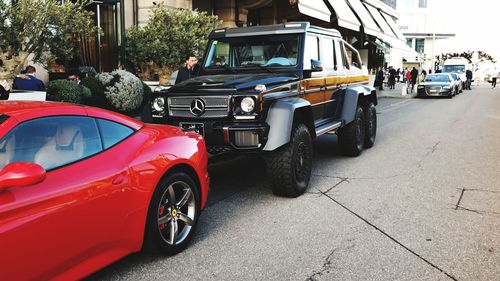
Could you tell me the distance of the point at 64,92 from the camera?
9656 mm

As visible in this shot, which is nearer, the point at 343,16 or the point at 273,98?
the point at 273,98

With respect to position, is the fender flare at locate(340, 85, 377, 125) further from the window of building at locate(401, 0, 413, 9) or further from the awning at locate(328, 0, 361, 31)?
the window of building at locate(401, 0, 413, 9)

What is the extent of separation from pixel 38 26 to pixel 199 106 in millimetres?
3943

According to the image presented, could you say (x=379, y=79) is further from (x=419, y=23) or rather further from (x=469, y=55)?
(x=469, y=55)

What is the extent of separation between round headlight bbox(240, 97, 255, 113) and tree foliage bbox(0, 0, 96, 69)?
4.30m

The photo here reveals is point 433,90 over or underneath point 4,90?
underneath

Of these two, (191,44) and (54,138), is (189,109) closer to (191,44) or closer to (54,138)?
(54,138)

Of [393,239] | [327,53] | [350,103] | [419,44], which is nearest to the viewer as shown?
[393,239]

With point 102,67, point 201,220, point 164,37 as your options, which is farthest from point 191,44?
point 201,220

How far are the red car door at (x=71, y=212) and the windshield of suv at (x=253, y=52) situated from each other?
12.0 feet

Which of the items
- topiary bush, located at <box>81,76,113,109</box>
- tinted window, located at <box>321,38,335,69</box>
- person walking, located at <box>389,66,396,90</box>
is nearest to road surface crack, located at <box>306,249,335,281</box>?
tinted window, located at <box>321,38,335,69</box>

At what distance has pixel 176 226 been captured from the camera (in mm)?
4414

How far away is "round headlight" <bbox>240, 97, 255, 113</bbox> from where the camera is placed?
5.75 meters

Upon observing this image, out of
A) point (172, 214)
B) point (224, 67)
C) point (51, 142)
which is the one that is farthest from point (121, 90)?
point (51, 142)
